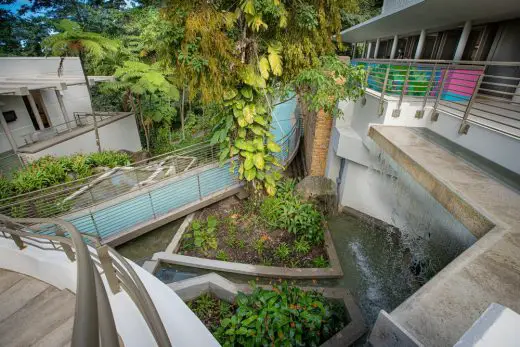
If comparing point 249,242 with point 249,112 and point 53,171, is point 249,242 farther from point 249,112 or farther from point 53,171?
point 53,171

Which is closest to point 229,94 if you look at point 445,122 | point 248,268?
point 248,268

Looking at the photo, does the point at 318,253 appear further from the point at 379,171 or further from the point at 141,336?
the point at 141,336

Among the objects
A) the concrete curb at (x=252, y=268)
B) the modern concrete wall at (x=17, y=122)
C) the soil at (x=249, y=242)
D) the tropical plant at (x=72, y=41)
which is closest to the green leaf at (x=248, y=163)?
the soil at (x=249, y=242)

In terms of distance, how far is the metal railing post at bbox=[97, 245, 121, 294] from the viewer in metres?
1.94

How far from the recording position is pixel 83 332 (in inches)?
21.5

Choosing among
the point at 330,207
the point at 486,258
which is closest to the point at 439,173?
the point at 486,258

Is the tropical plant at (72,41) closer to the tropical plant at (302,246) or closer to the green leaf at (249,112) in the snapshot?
the green leaf at (249,112)

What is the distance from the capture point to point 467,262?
94.2 inches

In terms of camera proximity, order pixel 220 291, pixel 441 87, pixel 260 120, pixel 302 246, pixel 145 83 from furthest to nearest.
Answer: pixel 145 83 → pixel 302 246 → pixel 260 120 → pixel 441 87 → pixel 220 291

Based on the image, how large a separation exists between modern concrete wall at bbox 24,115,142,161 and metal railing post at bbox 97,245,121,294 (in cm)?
837

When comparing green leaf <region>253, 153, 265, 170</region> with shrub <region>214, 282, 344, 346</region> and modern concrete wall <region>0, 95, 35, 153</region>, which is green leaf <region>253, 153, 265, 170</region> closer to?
shrub <region>214, 282, 344, 346</region>

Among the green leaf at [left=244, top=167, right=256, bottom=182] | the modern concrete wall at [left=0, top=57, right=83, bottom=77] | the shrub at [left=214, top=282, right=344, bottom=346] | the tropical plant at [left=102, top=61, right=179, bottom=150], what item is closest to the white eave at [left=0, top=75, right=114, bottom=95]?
the modern concrete wall at [left=0, top=57, right=83, bottom=77]

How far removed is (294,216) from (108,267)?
4.97m

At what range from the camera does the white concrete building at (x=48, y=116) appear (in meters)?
8.24
